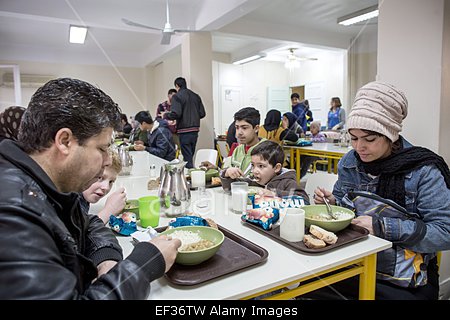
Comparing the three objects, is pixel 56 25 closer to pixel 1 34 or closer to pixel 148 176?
pixel 1 34

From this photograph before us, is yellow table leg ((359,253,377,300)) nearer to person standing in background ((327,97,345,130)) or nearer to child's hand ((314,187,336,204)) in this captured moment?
child's hand ((314,187,336,204))

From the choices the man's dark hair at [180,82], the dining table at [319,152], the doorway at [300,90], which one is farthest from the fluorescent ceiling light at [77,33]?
the doorway at [300,90]

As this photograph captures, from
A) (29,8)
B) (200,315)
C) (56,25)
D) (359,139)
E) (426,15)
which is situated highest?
(56,25)

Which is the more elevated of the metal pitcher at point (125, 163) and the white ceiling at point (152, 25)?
the white ceiling at point (152, 25)

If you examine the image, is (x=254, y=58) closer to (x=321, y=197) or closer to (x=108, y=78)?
(x=108, y=78)

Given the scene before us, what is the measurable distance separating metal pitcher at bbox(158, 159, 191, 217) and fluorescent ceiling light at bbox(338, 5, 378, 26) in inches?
182

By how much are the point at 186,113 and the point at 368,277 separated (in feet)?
12.3

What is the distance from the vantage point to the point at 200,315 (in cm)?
66

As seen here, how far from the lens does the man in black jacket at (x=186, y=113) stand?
438cm

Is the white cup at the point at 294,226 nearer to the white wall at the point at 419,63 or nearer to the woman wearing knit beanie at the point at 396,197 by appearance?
the woman wearing knit beanie at the point at 396,197

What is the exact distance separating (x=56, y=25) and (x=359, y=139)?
19.2 ft

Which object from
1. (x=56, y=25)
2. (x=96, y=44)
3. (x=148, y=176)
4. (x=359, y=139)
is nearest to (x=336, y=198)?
(x=359, y=139)

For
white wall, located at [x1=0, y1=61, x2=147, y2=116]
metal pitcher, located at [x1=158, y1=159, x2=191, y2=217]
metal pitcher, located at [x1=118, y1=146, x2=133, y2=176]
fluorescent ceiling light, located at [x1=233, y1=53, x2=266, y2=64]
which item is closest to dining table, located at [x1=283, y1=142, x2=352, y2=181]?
metal pitcher, located at [x1=118, y1=146, x2=133, y2=176]

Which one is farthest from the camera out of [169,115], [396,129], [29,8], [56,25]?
[56,25]
